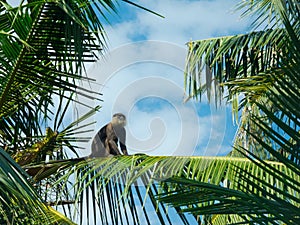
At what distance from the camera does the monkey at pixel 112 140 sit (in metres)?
3.86

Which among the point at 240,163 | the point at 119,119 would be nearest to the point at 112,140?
the point at 119,119

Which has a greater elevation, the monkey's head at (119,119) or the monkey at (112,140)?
the monkey's head at (119,119)

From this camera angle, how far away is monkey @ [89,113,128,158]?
3.86 metres

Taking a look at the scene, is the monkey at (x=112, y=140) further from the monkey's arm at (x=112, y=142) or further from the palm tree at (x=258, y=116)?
the palm tree at (x=258, y=116)

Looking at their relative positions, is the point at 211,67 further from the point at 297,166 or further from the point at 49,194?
the point at 297,166

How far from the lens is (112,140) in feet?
13.2

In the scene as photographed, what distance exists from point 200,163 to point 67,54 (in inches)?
36.8

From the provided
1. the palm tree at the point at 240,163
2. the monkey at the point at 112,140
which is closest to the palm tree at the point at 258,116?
the palm tree at the point at 240,163

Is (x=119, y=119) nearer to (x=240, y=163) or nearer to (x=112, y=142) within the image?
(x=112, y=142)

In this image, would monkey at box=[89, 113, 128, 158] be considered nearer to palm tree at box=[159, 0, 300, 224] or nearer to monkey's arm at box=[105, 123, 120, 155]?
monkey's arm at box=[105, 123, 120, 155]

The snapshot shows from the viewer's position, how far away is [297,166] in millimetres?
1183

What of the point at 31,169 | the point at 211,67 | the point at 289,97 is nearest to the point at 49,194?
the point at 31,169

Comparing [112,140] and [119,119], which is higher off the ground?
[119,119]

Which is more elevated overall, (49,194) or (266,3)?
(266,3)
